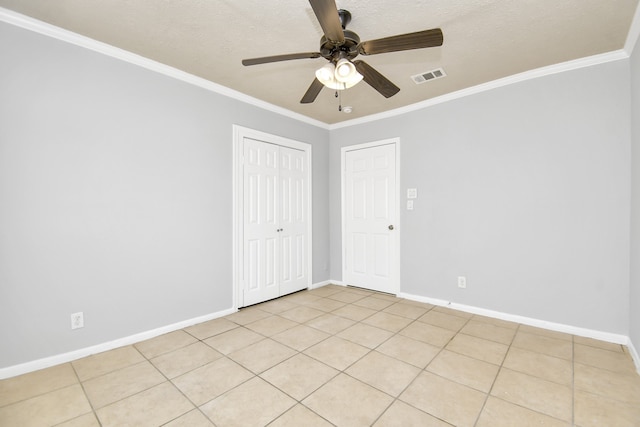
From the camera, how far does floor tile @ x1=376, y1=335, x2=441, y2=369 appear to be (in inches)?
91.0

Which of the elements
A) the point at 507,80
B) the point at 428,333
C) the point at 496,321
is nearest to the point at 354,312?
the point at 428,333

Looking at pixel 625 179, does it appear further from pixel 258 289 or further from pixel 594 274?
pixel 258 289

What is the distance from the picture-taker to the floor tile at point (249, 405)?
1.66m

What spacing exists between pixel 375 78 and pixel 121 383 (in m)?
2.90

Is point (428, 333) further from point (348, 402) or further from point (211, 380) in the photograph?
point (211, 380)

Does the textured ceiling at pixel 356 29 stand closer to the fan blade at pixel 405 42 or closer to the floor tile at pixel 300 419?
the fan blade at pixel 405 42

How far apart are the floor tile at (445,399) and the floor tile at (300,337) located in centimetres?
98

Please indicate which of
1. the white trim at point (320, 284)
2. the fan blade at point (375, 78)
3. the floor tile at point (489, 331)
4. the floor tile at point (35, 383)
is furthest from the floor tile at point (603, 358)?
the floor tile at point (35, 383)

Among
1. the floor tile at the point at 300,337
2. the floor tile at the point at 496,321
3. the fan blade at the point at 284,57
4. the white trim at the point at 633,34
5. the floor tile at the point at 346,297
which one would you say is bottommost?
the floor tile at the point at 300,337

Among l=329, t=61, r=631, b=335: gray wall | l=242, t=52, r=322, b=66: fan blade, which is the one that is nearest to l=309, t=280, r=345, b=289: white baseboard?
l=329, t=61, r=631, b=335: gray wall

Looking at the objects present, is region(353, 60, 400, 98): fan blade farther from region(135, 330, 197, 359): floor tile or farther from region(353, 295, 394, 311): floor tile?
region(135, 330, 197, 359): floor tile

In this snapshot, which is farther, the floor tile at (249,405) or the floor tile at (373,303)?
the floor tile at (373,303)

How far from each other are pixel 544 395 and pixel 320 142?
393 cm

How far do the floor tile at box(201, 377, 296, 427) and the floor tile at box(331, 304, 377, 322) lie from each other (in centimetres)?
146
